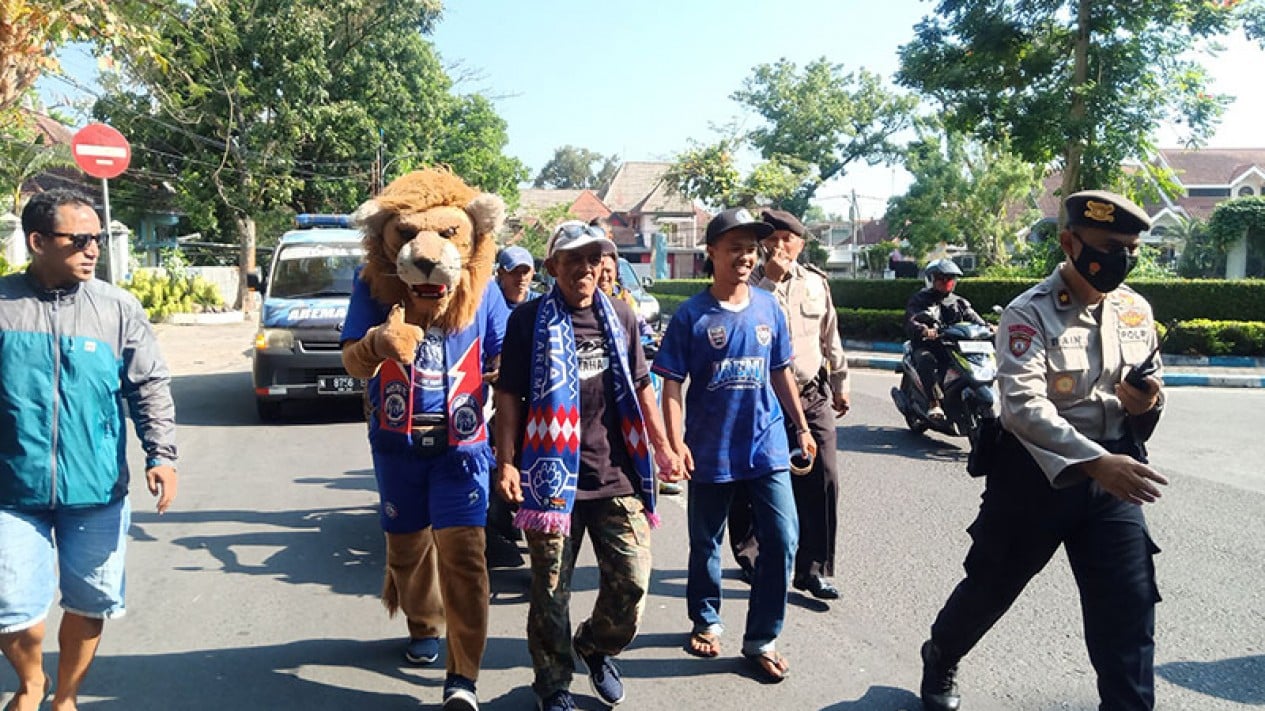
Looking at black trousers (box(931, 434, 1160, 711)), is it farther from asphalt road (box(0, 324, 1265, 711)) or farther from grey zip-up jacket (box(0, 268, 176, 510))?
grey zip-up jacket (box(0, 268, 176, 510))

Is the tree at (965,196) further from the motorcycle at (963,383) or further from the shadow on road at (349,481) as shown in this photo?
the shadow on road at (349,481)

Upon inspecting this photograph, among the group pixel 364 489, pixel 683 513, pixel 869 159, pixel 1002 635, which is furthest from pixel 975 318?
pixel 869 159

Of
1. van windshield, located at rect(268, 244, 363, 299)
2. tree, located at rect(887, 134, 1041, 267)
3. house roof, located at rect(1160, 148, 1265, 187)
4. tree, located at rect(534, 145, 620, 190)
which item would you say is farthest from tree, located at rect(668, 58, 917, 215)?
tree, located at rect(534, 145, 620, 190)

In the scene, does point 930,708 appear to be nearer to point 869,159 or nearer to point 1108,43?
point 1108,43

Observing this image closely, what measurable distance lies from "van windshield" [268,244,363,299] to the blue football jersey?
7.07m

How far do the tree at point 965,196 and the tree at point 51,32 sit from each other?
30.5m

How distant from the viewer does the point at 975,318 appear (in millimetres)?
8711

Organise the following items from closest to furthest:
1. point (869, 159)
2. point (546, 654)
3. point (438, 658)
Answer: point (546, 654), point (438, 658), point (869, 159)

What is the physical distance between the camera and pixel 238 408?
35.9ft

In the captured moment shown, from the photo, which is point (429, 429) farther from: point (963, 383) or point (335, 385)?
point (335, 385)

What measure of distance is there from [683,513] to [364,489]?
8.00ft

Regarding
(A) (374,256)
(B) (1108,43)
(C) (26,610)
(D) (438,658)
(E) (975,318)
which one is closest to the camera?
(C) (26,610)

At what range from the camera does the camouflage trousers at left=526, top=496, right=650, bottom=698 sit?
3422 millimetres

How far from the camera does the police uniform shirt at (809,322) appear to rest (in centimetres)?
479
